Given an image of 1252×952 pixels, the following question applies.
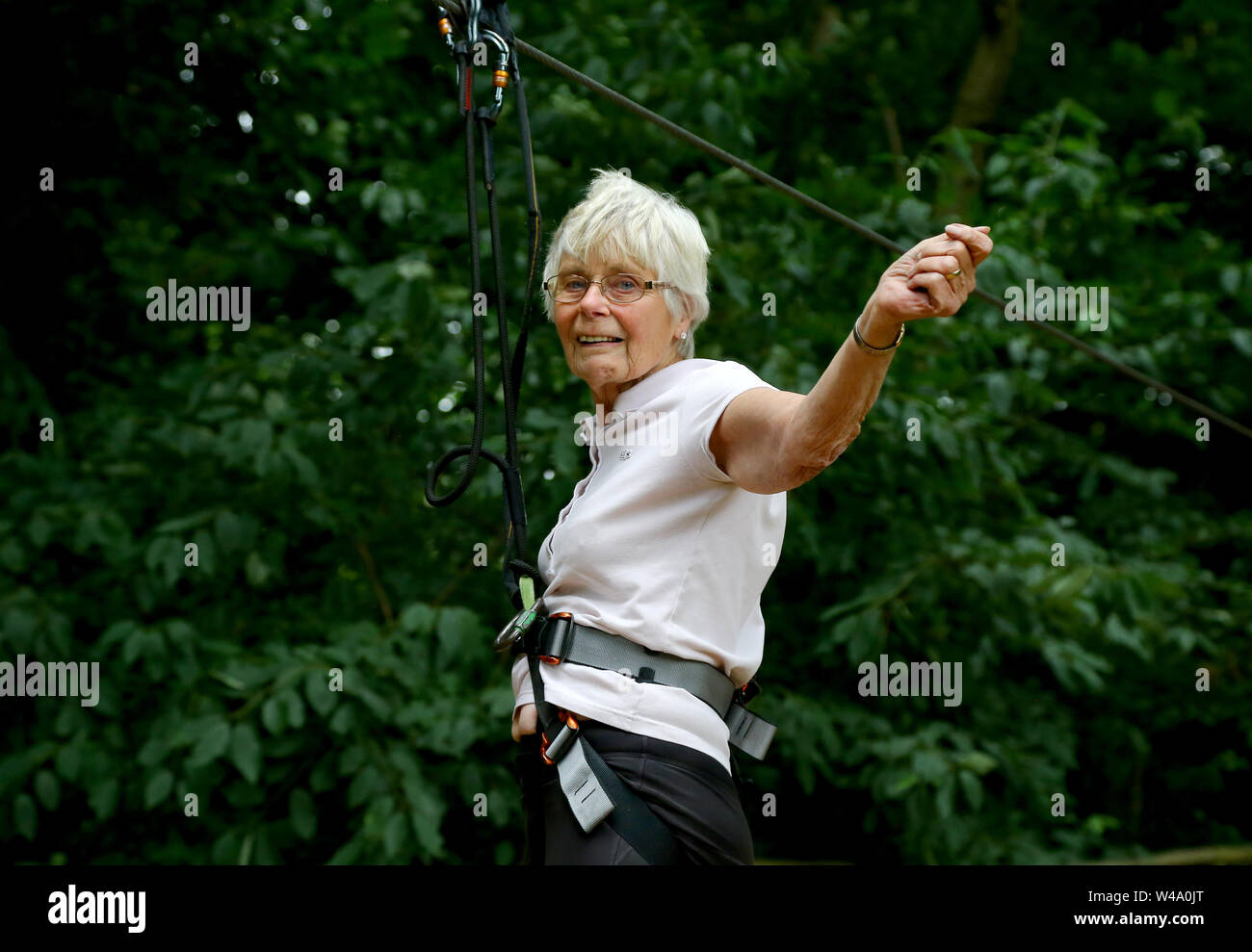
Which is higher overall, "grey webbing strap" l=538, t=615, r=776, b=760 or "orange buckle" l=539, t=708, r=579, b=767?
"grey webbing strap" l=538, t=615, r=776, b=760

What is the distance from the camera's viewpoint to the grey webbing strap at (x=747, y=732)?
1.74 m

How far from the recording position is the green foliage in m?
3.71

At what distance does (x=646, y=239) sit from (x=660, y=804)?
2.52ft

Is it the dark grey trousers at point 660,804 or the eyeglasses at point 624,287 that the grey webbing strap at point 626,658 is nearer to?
the dark grey trousers at point 660,804

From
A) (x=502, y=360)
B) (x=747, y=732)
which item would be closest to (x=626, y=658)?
(x=747, y=732)

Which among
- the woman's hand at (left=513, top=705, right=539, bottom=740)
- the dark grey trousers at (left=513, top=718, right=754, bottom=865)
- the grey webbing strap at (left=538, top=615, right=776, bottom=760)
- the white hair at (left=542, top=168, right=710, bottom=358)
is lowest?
the dark grey trousers at (left=513, top=718, right=754, bottom=865)

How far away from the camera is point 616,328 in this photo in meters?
1.73

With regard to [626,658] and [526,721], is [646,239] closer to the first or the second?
[626,658]

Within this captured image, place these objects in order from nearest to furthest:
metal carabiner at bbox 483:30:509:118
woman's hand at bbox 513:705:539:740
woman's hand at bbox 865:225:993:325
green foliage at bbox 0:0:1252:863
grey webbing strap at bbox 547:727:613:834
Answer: woman's hand at bbox 865:225:993:325 → grey webbing strap at bbox 547:727:613:834 → woman's hand at bbox 513:705:539:740 → metal carabiner at bbox 483:30:509:118 → green foliage at bbox 0:0:1252:863

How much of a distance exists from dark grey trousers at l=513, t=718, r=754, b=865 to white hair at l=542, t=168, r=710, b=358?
0.59 meters

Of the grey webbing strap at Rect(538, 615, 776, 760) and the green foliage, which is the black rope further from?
the green foliage

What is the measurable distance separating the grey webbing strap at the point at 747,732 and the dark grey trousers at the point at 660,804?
8 centimetres

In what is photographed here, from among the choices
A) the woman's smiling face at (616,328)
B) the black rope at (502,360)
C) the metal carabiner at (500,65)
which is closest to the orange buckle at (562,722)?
the black rope at (502,360)

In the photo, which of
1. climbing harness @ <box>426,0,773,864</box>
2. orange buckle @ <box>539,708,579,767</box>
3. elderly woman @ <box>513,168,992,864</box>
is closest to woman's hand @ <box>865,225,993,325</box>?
elderly woman @ <box>513,168,992,864</box>
